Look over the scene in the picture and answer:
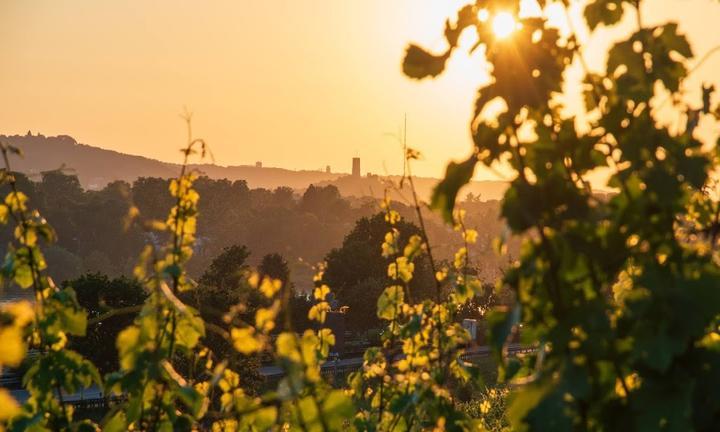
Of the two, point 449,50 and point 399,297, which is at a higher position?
point 449,50

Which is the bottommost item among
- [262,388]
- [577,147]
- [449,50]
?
[262,388]

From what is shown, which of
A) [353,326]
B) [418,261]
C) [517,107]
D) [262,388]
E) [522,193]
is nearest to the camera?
[522,193]

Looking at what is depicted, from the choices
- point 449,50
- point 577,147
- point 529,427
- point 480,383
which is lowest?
point 480,383

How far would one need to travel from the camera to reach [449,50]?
2.33 m

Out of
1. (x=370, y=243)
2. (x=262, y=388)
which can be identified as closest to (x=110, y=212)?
(x=370, y=243)

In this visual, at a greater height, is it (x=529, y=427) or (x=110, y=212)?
(x=110, y=212)

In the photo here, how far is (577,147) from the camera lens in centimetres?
225

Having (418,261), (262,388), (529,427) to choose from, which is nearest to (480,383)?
(529,427)

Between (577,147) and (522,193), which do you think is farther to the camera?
(577,147)

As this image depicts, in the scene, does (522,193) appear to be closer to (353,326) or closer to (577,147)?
(577,147)

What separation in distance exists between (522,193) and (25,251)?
2456 millimetres

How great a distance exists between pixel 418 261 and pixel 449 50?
1630 inches

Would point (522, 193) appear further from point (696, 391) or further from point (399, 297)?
point (399, 297)

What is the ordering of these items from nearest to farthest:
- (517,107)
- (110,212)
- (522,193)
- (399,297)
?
(522,193) < (517,107) < (399,297) < (110,212)
